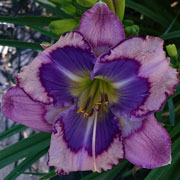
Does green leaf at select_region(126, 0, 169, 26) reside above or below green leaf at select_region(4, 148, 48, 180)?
above

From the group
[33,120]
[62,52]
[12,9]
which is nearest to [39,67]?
[62,52]

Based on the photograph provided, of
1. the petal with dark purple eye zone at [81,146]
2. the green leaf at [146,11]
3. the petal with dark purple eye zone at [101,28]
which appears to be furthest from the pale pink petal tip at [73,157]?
the green leaf at [146,11]

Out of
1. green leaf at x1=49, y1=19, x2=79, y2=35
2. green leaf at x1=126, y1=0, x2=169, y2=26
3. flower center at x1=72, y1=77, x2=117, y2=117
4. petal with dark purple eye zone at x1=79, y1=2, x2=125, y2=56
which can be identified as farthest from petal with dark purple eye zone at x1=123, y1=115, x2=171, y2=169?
green leaf at x1=126, y1=0, x2=169, y2=26

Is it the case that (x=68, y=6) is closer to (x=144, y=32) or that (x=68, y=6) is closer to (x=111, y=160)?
(x=111, y=160)

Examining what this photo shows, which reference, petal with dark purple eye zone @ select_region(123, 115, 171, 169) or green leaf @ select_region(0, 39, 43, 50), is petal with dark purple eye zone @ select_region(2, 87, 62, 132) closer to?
petal with dark purple eye zone @ select_region(123, 115, 171, 169)

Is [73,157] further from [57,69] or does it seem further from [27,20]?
[27,20]

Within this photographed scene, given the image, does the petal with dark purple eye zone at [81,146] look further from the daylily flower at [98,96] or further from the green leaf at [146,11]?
the green leaf at [146,11]
